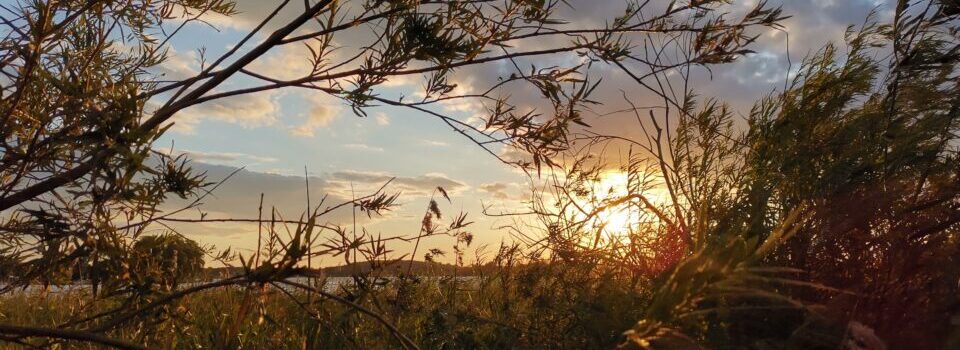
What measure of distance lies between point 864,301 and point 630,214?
4.14 feet

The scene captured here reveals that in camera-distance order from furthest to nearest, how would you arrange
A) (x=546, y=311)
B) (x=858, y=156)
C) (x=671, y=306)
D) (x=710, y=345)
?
(x=858, y=156) < (x=546, y=311) < (x=710, y=345) < (x=671, y=306)

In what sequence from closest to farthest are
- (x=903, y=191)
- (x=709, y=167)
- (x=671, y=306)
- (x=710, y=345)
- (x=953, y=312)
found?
1. (x=671, y=306)
2. (x=710, y=345)
3. (x=953, y=312)
4. (x=903, y=191)
5. (x=709, y=167)

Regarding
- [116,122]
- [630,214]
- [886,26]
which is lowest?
[116,122]

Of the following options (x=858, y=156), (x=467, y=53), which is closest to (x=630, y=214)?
(x=858, y=156)

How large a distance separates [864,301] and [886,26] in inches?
101

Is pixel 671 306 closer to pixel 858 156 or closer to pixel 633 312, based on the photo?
pixel 633 312

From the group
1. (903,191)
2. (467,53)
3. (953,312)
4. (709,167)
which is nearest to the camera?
(953,312)

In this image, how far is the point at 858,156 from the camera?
285 cm

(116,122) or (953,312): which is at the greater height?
(116,122)

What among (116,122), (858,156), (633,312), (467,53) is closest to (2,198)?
(116,122)

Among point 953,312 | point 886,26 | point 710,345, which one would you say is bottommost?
point 710,345

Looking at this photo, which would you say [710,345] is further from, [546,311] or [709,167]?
[709,167]

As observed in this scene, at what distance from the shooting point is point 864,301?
177cm

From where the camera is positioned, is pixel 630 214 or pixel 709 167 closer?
pixel 630 214
